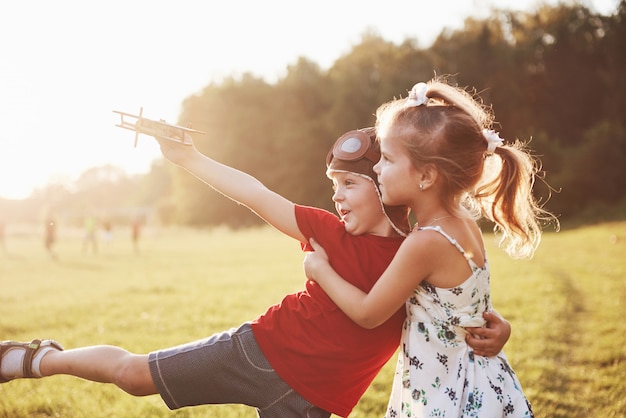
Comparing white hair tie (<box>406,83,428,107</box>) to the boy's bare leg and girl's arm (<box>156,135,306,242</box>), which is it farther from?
the boy's bare leg

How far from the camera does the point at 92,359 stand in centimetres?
270

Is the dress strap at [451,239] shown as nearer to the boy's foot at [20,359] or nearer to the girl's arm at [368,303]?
the girl's arm at [368,303]

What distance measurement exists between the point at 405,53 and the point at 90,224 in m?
25.3

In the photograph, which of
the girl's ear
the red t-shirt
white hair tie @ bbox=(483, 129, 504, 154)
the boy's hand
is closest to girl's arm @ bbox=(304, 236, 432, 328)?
the red t-shirt

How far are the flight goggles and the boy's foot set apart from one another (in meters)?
1.77

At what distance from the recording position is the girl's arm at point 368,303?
7.55 feet

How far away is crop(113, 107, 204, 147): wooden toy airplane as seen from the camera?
2568mm

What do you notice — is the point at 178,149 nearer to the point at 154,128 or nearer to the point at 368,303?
the point at 154,128

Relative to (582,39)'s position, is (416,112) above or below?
below

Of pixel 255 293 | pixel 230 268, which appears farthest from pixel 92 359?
pixel 230 268

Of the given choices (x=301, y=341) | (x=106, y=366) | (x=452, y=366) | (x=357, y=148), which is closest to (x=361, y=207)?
(x=357, y=148)

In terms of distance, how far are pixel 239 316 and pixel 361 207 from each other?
211 inches

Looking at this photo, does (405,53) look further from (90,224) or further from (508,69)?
(90,224)

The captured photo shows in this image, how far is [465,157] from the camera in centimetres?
242
